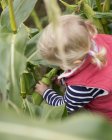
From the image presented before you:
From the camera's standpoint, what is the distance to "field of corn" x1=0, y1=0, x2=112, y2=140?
7.6 inches

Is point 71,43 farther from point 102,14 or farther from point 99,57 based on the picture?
point 102,14

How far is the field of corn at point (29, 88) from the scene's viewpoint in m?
0.19

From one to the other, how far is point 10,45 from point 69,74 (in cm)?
15

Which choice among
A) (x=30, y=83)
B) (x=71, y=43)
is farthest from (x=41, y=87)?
(x=71, y=43)

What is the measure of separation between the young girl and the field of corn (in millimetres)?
68

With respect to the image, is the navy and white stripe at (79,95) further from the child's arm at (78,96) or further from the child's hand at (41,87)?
the child's hand at (41,87)

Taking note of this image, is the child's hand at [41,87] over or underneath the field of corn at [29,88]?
underneath

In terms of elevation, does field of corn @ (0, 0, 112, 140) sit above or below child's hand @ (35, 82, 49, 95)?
above

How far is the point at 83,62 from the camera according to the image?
85cm

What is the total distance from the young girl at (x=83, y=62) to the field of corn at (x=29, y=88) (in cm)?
7

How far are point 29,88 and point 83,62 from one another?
29 centimetres

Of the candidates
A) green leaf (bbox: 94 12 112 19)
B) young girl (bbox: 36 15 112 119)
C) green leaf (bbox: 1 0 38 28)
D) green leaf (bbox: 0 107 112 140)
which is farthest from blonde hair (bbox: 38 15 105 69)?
green leaf (bbox: 0 107 112 140)

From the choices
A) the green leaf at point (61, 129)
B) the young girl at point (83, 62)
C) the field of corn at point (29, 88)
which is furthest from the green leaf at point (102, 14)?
the green leaf at point (61, 129)

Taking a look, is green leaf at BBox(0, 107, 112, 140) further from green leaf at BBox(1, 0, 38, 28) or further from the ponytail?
green leaf at BBox(1, 0, 38, 28)
